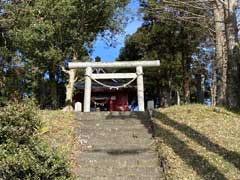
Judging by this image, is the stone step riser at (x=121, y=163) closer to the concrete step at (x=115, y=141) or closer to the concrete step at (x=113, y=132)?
the concrete step at (x=115, y=141)

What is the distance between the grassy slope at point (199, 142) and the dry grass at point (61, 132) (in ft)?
6.12

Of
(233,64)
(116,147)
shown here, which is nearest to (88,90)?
(233,64)

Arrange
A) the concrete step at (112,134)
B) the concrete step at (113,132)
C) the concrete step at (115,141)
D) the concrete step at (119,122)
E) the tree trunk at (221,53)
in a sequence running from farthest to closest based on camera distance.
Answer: the tree trunk at (221,53)
the concrete step at (119,122)
the concrete step at (113,132)
the concrete step at (112,134)
the concrete step at (115,141)

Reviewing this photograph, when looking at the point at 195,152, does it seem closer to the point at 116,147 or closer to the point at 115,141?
the point at 116,147

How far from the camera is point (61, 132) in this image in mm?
10492

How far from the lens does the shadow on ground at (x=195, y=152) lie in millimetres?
8312

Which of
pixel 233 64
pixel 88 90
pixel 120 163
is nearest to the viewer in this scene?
pixel 120 163

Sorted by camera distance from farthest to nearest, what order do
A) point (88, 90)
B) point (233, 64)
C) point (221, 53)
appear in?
point (221, 53) < point (88, 90) < point (233, 64)

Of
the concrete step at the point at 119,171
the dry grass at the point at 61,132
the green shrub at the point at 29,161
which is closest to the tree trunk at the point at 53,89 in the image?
the dry grass at the point at 61,132

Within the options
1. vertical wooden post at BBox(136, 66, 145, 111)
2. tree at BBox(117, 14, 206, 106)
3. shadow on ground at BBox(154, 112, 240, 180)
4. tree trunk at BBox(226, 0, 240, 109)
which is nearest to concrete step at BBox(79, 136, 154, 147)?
shadow on ground at BBox(154, 112, 240, 180)

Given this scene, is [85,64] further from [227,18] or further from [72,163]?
[72,163]

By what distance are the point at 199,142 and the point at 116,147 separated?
1778mm

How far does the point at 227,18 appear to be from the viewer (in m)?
13.0

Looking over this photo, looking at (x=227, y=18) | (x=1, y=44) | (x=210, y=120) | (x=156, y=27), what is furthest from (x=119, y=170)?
(x=156, y=27)
